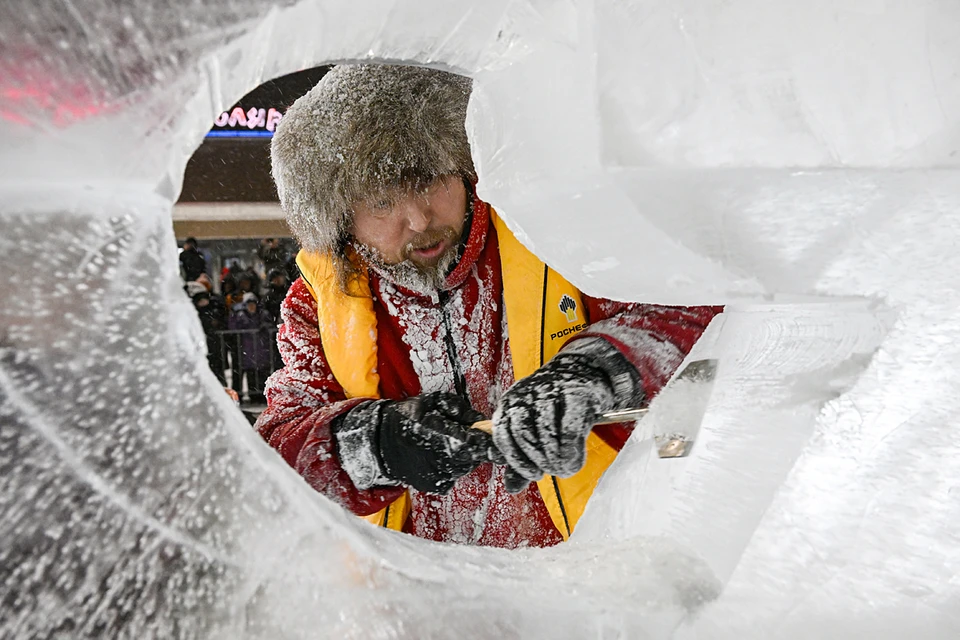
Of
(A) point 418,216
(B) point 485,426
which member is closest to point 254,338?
(A) point 418,216

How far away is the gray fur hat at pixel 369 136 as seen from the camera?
4.55 feet

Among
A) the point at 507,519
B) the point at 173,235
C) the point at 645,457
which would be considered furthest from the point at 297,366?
the point at 173,235

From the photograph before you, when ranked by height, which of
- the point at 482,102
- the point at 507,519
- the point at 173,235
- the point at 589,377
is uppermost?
the point at 482,102

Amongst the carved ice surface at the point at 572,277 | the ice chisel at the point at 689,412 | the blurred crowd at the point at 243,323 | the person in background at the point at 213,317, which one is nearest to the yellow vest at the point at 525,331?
the ice chisel at the point at 689,412

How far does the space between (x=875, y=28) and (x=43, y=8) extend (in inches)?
24.8

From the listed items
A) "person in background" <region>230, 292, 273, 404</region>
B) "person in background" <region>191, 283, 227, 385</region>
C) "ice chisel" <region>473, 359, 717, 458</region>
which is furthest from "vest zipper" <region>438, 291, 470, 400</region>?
"person in background" <region>230, 292, 273, 404</region>

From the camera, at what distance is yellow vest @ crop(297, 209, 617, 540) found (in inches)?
56.4

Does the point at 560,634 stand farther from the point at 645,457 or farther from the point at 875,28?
the point at 875,28

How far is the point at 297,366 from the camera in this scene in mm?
1619

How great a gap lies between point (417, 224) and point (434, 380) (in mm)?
325

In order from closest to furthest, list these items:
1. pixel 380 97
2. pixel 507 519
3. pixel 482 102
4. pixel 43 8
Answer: pixel 43 8, pixel 482 102, pixel 380 97, pixel 507 519

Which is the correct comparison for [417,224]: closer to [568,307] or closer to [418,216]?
[418,216]

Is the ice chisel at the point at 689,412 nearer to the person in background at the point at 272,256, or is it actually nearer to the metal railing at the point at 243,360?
the metal railing at the point at 243,360

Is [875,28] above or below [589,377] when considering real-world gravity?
above
